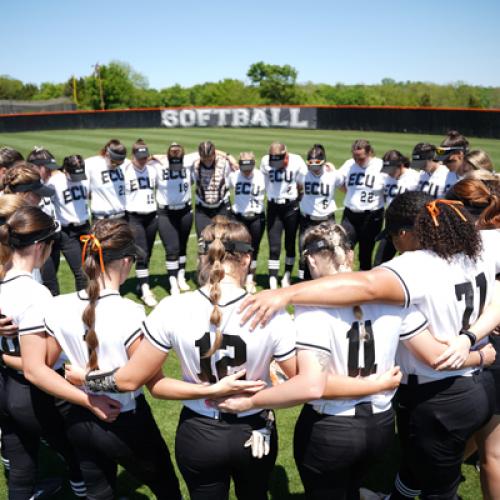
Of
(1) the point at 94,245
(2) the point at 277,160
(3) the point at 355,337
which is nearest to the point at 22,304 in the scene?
(1) the point at 94,245

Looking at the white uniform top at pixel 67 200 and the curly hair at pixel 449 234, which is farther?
the white uniform top at pixel 67 200

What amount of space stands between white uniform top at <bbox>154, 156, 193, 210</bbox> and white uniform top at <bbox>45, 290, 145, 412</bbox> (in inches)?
205

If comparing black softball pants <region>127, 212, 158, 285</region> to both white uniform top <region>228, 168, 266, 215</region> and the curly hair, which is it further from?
the curly hair

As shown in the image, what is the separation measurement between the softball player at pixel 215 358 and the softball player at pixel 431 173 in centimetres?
554

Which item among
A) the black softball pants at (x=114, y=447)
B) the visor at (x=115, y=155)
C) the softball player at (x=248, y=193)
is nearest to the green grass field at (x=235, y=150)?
the black softball pants at (x=114, y=447)

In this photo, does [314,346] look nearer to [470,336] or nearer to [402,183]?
[470,336]

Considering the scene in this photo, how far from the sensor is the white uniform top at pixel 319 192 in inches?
303

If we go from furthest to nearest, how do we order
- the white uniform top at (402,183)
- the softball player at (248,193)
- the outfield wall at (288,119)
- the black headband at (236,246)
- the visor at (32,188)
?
the outfield wall at (288,119)
the softball player at (248,193)
the white uniform top at (402,183)
the visor at (32,188)
the black headband at (236,246)

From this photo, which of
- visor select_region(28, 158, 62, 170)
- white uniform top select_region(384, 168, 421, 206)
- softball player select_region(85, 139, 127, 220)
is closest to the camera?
visor select_region(28, 158, 62, 170)

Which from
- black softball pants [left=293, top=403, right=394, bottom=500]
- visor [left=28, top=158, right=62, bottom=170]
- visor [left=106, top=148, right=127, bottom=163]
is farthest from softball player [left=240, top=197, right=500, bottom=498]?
visor [left=106, top=148, right=127, bottom=163]

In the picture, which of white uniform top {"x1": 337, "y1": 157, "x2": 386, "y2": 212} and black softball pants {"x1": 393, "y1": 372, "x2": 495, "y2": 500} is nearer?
black softball pants {"x1": 393, "y1": 372, "x2": 495, "y2": 500}

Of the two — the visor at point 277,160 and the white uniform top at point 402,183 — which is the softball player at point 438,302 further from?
the visor at point 277,160

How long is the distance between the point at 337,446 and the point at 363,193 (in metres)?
5.70

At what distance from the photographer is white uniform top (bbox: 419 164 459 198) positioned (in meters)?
7.26
